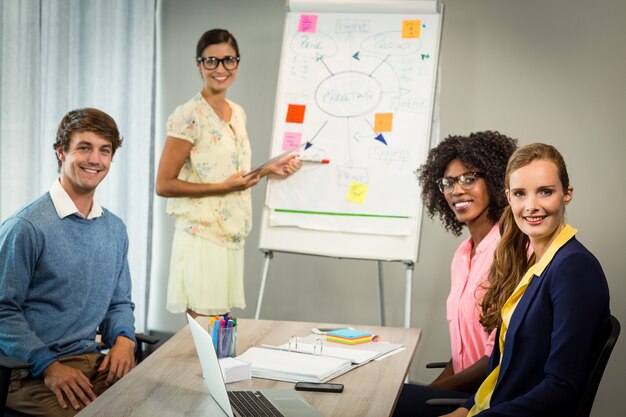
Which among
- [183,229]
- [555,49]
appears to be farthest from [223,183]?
[555,49]

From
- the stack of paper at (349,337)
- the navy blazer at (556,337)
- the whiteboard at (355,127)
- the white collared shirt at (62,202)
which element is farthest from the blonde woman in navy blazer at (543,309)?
the whiteboard at (355,127)

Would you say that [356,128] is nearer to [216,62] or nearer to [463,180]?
[216,62]

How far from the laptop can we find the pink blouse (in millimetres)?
785

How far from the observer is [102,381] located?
2428mm

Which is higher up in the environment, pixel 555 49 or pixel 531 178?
pixel 555 49

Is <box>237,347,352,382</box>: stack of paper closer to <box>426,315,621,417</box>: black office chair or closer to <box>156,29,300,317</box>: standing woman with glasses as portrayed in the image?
<box>426,315,621,417</box>: black office chair

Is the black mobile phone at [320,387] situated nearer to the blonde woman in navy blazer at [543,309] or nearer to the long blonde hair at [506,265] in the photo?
the blonde woman in navy blazer at [543,309]

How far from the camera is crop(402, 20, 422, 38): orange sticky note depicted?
11.8 feet

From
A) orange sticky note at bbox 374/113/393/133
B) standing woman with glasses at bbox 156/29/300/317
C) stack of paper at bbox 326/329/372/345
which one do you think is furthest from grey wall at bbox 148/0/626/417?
stack of paper at bbox 326/329/372/345

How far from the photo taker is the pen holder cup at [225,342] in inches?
84.2

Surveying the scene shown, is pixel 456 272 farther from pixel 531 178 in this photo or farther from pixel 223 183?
pixel 223 183

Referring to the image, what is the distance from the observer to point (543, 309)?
6.00 feet

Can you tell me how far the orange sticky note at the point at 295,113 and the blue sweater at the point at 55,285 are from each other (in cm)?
130

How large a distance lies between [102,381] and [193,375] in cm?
54
